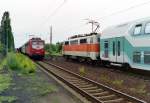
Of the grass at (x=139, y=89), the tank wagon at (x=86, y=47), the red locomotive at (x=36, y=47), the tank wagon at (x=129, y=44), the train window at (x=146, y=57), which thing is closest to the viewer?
the grass at (x=139, y=89)

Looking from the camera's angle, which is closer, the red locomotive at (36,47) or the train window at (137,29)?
the train window at (137,29)

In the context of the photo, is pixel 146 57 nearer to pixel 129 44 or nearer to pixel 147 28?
pixel 147 28

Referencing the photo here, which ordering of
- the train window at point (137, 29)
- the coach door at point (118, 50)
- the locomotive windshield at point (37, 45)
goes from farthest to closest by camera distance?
the locomotive windshield at point (37, 45)
the coach door at point (118, 50)
the train window at point (137, 29)

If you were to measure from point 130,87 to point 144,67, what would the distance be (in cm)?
405

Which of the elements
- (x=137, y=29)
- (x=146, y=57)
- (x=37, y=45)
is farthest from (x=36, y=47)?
(x=146, y=57)

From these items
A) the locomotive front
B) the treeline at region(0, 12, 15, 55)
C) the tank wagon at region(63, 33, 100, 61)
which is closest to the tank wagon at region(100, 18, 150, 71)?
the tank wagon at region(63, 33, 100, 61)

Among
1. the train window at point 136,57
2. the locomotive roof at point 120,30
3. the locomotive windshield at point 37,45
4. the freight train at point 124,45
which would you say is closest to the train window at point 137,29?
the freight train at point 124,45

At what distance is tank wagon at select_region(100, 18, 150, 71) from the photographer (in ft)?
73.2

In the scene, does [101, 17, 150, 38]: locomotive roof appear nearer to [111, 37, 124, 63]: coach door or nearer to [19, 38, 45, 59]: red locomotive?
[111, 37, 124, 63]: coach door

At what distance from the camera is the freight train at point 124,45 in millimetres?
22422

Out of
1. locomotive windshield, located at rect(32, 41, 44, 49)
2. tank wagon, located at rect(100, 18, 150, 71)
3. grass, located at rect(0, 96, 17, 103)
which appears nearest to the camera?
grass, located at rect(0, 96, 17, 103)

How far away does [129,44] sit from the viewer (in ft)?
81.6

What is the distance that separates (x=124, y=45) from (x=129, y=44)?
1.03 meters

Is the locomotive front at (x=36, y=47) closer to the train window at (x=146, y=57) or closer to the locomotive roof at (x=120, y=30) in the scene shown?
the locomotive roof at (x=120, y=30)
